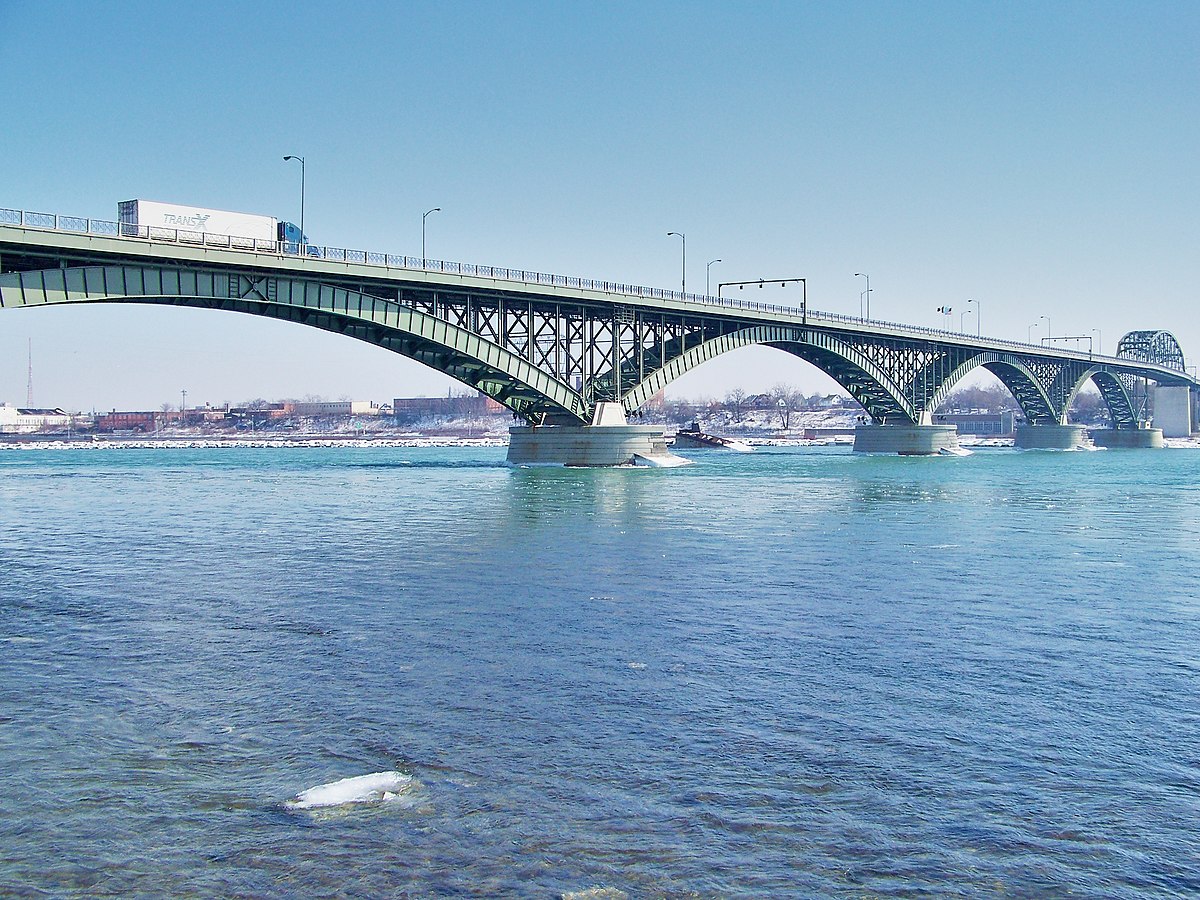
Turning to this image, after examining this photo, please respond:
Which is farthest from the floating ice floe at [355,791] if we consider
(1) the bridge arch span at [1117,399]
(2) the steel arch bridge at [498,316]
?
(1) the bridge arch span at [1117,399]

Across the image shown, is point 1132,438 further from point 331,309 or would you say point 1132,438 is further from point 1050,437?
point 331,309

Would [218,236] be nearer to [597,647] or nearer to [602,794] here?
[597,647]

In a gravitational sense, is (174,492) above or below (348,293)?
below

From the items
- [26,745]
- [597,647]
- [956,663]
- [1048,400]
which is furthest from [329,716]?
[1048,400]

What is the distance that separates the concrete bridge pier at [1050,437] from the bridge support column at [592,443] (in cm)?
8977

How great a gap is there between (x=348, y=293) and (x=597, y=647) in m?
51.3

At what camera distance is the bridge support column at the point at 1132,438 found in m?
180

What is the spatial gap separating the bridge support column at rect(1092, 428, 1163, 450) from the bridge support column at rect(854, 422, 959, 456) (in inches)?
2622

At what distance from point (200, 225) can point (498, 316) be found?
24.3 meters

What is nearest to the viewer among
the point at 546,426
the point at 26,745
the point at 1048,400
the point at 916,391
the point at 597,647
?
the point at 26,745

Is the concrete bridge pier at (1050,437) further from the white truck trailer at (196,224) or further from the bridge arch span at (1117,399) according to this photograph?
the white truck trailer at (196,224)

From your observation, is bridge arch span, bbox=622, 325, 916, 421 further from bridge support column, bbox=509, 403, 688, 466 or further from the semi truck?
the semi truck

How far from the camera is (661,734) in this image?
491 inches

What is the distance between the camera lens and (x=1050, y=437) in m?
158
